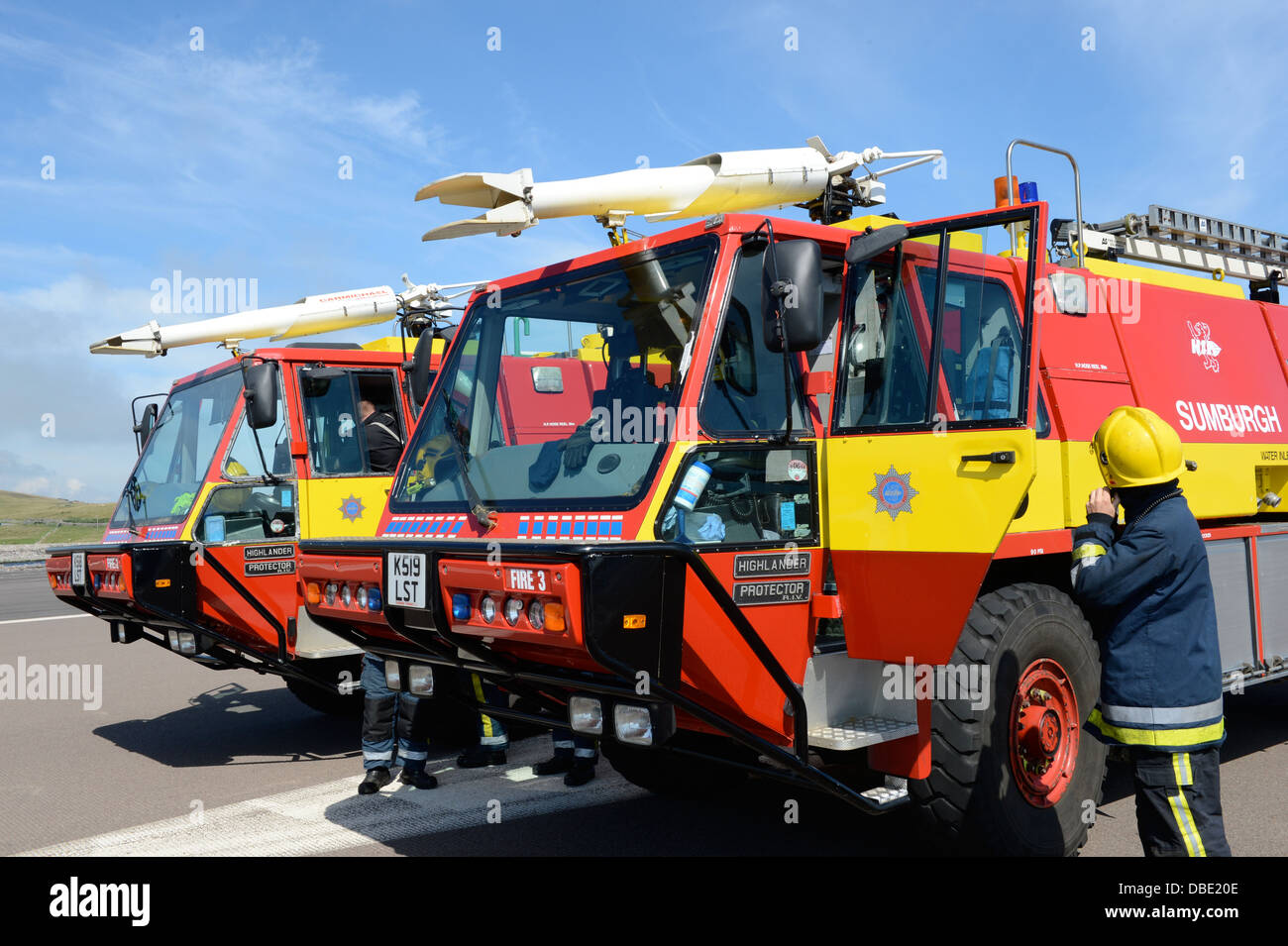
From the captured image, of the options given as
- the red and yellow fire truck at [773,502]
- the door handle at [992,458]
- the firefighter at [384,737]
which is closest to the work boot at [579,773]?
the firefighter at [384,737]

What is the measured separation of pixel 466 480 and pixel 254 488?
3.52 m

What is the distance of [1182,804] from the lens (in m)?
3.54

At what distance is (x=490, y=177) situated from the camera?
4.27m

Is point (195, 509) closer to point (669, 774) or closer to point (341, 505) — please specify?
point (341, 505)

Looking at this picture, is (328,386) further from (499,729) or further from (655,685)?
(655,685)

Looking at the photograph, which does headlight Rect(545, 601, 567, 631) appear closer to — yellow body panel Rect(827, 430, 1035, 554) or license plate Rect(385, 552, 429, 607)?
license plate Rect(385, 552, 429, 607)

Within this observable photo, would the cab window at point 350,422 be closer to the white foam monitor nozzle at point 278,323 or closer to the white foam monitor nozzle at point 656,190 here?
the white foam monitor nozzle at point 278,323

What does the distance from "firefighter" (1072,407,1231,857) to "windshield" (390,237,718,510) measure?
5.26 feet

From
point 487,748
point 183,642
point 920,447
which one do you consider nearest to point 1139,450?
point 920,447

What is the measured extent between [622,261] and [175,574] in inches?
168

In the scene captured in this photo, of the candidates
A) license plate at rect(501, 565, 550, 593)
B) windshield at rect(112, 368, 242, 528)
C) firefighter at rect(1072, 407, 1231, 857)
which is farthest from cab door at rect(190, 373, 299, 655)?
firefighter at rect(1072, 407, 1231, 857)

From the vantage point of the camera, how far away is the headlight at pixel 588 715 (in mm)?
4012
